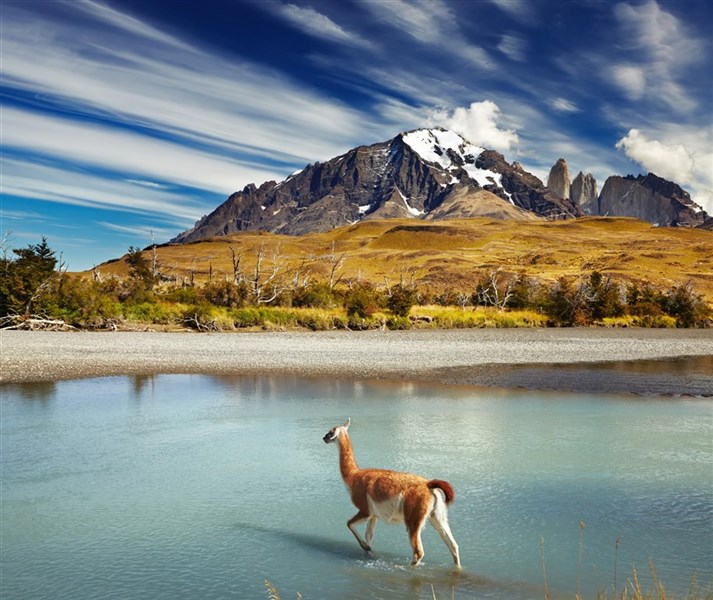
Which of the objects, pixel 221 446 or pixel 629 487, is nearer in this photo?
pixel 629 487

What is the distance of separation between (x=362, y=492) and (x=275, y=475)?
3740 millimetres

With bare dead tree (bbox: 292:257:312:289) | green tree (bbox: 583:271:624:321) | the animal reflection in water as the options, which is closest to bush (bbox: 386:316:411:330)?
bare dead tree (bbox: 292:257:312:289)

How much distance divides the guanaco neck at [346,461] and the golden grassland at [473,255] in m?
41.3

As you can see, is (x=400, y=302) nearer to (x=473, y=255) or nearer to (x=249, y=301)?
(x=249, y=301)

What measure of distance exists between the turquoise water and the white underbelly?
2.05 ft

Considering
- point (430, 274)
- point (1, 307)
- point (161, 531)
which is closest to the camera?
point (161, 531)

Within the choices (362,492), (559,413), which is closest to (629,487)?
(362,492)

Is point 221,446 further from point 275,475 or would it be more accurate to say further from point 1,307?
point 1,307

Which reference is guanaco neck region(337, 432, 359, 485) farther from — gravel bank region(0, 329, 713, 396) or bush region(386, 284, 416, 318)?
bush region(386, 284, 416, 318)

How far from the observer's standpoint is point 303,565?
21.6 ft

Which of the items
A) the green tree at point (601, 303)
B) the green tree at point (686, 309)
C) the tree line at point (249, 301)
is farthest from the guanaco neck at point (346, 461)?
the green tree at point (686, 309)

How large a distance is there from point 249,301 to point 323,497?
3417 centimetres

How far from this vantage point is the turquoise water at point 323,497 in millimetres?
6332

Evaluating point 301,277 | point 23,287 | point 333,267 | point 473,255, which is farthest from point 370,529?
point 473,255
